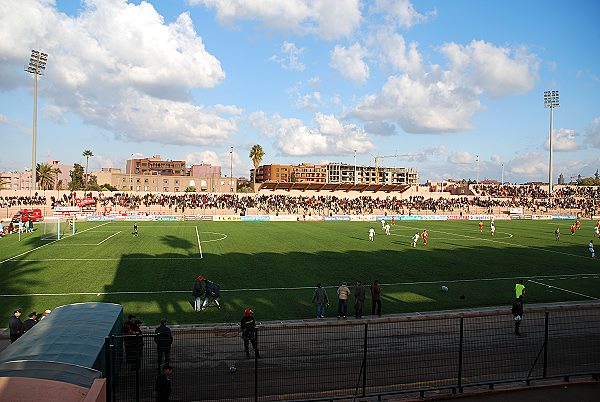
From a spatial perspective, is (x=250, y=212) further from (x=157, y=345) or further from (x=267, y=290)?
(x=157, y=345)

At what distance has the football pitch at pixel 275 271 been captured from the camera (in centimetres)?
1802

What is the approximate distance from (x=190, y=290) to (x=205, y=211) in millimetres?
50208

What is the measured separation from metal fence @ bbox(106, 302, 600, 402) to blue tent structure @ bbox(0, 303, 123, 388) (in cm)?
48

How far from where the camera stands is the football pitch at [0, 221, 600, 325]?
18.0 meters

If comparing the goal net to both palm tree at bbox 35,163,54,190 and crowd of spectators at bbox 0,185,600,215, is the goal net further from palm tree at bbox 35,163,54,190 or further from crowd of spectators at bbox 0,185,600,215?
palm tree at bbox 35,163,54,190

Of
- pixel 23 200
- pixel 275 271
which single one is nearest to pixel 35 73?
pixel 23 200

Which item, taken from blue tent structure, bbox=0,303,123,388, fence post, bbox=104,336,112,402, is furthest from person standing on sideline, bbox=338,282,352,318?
fence post, bbox=104,336,112,402

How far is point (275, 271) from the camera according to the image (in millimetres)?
24391

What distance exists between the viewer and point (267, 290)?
20156 millimetres

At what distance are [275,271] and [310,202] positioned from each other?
54.3 meters

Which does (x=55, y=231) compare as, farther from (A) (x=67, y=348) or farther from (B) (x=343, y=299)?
(A) (x=67, y=348)

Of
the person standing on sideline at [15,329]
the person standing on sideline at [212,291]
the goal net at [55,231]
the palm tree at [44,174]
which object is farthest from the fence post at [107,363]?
the palm tree at [44,174]

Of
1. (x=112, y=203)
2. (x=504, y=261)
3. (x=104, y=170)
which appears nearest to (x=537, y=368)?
(x=504, y=261)

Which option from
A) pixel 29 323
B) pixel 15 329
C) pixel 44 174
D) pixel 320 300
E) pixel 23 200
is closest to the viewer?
pixel 15 329
